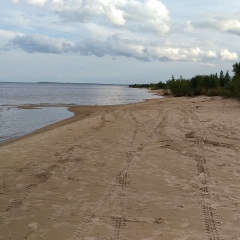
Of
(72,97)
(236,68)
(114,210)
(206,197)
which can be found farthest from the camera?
(72,97)

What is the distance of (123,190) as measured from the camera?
6238 millimetres

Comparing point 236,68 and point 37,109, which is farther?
point 236,68

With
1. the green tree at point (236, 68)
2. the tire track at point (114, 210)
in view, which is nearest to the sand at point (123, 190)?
the tire track at point (114, 210)

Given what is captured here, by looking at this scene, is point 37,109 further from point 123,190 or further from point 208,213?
point 208,213

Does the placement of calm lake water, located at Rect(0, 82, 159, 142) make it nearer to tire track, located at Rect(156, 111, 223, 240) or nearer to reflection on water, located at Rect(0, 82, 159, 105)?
reflection on water, located at Rect(0, 82, 159, 105)

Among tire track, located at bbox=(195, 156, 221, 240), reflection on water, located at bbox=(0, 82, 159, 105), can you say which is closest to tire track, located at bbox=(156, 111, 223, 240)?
tire track, located at bbox=(195, 156, 221, 240)

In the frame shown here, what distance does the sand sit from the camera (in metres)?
4.69

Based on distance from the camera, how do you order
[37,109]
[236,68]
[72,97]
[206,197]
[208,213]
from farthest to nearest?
[72,97] < [236,68] < [37,109] < [206,197] < [208,213]

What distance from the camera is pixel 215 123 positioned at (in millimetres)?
14688

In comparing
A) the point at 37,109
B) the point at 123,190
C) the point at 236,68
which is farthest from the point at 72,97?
the point at 123,190

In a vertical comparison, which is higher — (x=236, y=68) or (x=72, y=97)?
(x=236, y=68)

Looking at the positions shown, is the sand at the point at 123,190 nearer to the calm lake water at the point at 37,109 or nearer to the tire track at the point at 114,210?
the tire track at the point at 114,210

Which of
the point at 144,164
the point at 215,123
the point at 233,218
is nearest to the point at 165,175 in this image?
the point at 144,164

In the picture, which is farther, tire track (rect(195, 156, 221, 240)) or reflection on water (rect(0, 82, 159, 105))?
reflection on water (rect(0, 82, 159, 105))
